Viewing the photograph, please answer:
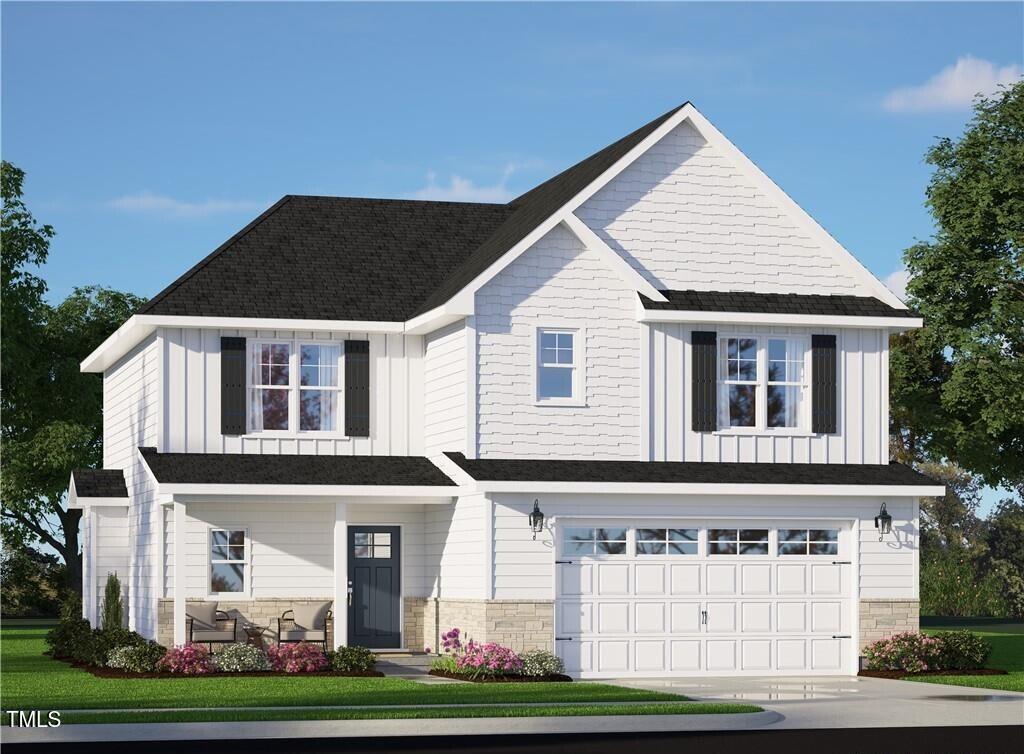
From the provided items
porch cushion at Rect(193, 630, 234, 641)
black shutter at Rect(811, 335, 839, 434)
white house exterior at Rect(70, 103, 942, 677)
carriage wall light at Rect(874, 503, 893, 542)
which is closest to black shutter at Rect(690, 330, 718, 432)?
white house exterior at Rect(70, 103, 942, 677)

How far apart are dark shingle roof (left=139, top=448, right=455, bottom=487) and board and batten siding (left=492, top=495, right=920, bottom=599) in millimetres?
1970

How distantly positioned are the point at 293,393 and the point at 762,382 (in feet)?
27.6

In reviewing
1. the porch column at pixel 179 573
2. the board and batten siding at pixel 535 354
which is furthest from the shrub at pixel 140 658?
the board and batten siding at pixel 535 354

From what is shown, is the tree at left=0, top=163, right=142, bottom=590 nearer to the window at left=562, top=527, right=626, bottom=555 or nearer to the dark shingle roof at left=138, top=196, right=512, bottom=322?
the dark shingle roof at left=138, top=196, right=512, bottom=322

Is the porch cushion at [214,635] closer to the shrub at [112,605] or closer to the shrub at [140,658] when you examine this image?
the shrub at [140,658]

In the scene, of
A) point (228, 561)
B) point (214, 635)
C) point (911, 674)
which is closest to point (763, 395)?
point (911, 674)

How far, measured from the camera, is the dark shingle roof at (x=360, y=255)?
31.8 metres

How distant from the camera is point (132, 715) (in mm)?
20797

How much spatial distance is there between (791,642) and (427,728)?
1211cm

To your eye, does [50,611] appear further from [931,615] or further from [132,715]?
[132,715]

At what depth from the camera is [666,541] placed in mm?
30156

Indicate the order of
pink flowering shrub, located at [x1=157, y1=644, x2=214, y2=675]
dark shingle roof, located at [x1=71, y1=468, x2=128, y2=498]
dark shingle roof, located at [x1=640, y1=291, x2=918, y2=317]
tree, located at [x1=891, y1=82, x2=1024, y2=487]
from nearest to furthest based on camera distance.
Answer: pink flowering shrub, located at [x1=157, y1=644, x2=214, y2=675]
dark shingle roof, located at [x1=640, y1=291, x2=918, y2=317]
dark shingle roof, located at [x1=71, y1=468, x2=128, y2=498]
tree, located at [x1=891, y1=82, x2=1024, y2=487]

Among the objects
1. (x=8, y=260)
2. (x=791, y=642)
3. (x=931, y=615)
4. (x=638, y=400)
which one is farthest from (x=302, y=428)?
(x=931, y=615)

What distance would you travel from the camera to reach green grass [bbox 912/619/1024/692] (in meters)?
28.6
